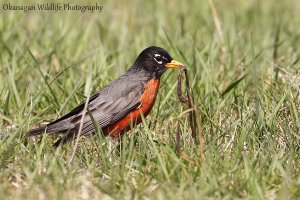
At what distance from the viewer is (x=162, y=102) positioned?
6.04 meters

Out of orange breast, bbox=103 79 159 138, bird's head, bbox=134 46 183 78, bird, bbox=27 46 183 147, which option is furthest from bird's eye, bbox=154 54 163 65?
orange breast, bbox=103 79 159 138

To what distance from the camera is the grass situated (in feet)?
13.6

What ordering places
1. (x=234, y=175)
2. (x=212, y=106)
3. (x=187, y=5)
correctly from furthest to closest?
(x=187, y=5) → (x=212, y=106) → (x=234, y=175)

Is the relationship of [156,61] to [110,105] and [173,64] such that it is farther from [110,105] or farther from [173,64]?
[110,105]

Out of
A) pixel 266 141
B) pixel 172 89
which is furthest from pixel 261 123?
pixel 172 89

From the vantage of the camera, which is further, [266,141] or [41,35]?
[41,35]

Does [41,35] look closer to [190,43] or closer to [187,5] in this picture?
[190,43]

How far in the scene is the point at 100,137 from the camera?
15.3 feet

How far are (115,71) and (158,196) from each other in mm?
3270

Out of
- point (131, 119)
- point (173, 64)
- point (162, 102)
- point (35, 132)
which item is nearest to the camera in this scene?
point (35, 132)

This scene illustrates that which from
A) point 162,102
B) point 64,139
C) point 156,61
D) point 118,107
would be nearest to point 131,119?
point 118,107

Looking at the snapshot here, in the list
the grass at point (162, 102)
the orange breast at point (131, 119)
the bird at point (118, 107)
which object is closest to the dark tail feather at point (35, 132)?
the grass at point (162, 102)

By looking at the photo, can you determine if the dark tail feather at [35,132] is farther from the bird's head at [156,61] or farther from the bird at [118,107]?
the bird's head at [156,61]

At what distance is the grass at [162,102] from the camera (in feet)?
13.6
